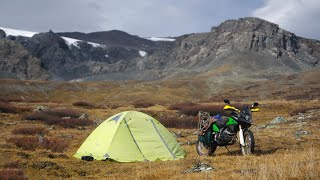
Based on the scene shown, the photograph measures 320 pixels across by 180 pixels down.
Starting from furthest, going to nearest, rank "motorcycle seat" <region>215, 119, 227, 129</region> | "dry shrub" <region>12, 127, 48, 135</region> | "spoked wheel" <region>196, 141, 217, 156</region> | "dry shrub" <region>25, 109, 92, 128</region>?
"dry shrub" <region>25, 109, 92, 128</region> < "dry shrub" <region>12, 127, 48, 135</region> < "spoked wheel" <region>196, 141, 217, 156</region> < "motorcycle seat" <region>215, 119, 227, 129</region>

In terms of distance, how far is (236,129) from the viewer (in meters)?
16.3

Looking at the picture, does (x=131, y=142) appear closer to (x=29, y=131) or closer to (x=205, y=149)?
(x=205, y=149)

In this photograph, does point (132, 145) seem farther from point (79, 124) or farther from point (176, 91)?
point (176, 91)

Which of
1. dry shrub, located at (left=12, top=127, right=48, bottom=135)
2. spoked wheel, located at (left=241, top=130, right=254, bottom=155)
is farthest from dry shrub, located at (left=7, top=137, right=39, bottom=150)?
spoked wheel, located at (left=241, top=130, right=254, bottom=155)

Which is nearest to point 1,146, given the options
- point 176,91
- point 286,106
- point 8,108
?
point 8,108

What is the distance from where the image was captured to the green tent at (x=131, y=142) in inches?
718

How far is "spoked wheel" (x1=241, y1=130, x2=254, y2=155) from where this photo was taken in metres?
15.9

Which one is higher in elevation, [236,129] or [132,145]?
[236,129]

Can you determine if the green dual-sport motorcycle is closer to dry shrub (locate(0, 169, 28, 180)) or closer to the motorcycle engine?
the motorcycle engine

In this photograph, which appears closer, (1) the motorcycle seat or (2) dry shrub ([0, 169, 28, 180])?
(2) dry shrub ([0, 169, 28, 180])

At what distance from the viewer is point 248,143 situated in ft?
52.5

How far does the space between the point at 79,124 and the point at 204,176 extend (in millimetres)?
26322

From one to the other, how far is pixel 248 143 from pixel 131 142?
210 inches

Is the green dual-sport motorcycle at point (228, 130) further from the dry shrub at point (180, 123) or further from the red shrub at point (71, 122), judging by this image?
the red shrub at point (71, 122)
